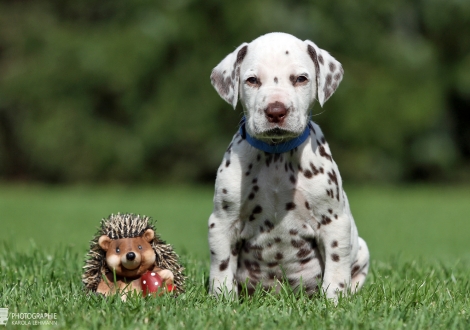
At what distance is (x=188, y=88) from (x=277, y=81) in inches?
732

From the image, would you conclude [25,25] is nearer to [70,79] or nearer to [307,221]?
[70,79]

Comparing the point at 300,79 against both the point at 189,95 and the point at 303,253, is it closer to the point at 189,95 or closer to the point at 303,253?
the point at 303,253

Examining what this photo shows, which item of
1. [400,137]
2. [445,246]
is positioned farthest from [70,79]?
[445,246]

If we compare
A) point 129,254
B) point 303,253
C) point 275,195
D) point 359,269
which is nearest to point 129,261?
point 129,254

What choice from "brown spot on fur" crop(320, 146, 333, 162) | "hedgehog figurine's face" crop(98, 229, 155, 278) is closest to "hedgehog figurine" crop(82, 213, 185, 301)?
"hedgehog figurine's face" crop(98, 229, 155, 278)

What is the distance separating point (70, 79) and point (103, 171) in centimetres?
349

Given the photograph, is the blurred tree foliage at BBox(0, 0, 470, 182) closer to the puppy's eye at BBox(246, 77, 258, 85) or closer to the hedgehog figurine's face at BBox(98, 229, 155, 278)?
the puppy's eye at BBox(246, 77, 258, 85)

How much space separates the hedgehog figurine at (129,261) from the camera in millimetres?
4625

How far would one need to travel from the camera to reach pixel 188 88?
2303 centimetres

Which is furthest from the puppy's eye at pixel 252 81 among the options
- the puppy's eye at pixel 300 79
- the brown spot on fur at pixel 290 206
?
the brown spot on fur at pixel 290 206

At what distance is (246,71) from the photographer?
4.76 meters

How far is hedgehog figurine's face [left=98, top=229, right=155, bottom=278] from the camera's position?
4582 mm

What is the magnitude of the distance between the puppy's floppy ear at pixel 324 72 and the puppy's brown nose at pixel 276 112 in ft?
1.80

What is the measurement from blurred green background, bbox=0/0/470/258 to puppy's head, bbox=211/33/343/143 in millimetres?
15435
